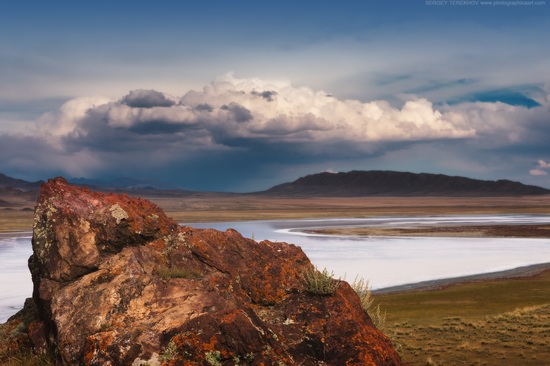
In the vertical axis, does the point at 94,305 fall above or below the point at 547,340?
above

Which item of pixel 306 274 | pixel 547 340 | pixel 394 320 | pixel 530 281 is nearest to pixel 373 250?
pixel 530 281

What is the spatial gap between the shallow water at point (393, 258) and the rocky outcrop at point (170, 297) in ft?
61.8

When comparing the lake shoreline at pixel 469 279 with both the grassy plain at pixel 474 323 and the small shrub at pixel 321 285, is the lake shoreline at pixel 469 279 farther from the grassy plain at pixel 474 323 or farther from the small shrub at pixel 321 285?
the small shrub at pixel 321 285

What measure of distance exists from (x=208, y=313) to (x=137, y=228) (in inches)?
99.9

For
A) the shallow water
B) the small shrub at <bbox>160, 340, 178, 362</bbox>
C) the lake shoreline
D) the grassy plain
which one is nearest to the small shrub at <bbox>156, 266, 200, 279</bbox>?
A: the small shrub at <bbox>160, 340, 178, 362</bbox>

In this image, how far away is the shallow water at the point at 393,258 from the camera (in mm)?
36509

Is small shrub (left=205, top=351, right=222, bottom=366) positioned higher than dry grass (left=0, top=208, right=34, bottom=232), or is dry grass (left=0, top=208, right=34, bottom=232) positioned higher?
small shrub (left=205, top=351, right=222, bottom=366)

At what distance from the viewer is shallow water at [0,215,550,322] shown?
36509mm

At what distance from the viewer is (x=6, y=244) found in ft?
206

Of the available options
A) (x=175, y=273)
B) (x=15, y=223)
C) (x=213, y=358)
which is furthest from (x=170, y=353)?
(x=15, y=223)

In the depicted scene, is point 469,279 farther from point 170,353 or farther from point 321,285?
point 170,353

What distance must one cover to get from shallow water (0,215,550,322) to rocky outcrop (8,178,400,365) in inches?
741

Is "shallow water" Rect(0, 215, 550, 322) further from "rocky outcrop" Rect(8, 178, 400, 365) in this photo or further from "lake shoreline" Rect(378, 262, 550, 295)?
"rocky outcrop" Rect(8, 178, 400, 365)

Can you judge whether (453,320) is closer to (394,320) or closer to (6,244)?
(394,320)
